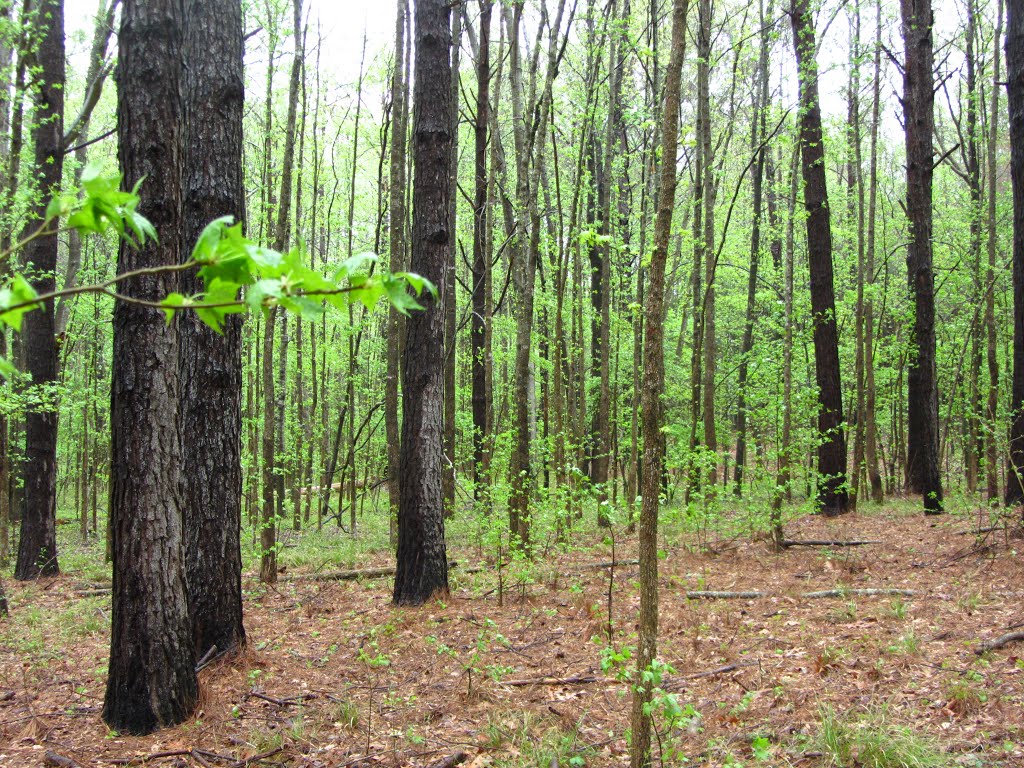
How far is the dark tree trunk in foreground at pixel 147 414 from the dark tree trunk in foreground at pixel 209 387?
1.14 metres

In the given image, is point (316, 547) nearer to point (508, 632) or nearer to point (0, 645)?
point (0, 645)

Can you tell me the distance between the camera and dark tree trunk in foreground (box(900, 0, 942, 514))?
11.2 m

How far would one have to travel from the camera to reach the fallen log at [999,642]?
4.79 meters

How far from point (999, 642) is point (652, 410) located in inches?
133

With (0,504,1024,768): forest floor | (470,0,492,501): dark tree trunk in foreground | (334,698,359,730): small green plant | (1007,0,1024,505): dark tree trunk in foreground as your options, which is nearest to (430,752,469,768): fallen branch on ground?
(0,504,1024,768): forest floor

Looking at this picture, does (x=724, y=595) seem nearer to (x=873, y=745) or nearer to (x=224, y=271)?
(x=873, y=745)

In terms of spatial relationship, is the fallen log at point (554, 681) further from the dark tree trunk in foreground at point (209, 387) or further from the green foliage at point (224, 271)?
the green foliage at point (224, 271)

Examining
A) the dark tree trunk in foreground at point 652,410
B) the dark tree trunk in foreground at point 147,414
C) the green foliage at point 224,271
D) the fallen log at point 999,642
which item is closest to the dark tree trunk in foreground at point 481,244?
the dark tree trunk in foreground at point 147,414

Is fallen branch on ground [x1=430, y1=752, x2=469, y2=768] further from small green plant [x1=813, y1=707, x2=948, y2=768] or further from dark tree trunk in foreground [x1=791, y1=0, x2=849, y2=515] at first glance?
dark tree trunk in foreground [x1=791, y1=0, x2=849, y2=515]

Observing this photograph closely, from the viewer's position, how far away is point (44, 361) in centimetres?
1009

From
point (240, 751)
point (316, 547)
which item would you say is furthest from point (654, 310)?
point (316, 547)

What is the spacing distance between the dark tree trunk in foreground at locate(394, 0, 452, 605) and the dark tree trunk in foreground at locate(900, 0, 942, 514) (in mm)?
8426

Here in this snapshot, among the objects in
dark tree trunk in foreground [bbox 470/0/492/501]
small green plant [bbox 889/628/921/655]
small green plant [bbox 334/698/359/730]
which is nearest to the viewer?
small green plant [bbox 334/698/359/730]

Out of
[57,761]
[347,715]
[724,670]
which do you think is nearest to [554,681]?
[724,670]
